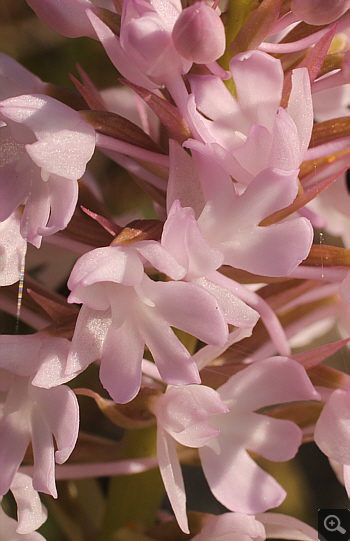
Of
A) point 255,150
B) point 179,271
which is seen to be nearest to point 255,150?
point 255,150

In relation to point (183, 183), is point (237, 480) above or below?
below

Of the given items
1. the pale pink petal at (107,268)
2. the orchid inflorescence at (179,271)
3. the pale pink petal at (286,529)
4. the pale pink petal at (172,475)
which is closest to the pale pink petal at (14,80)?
the orchid inflorescence at (179,271)

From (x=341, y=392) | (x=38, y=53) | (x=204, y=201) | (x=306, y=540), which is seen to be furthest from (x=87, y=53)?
(x=306, y=540)

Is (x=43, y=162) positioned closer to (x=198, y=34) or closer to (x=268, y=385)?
(x=198, y=34)

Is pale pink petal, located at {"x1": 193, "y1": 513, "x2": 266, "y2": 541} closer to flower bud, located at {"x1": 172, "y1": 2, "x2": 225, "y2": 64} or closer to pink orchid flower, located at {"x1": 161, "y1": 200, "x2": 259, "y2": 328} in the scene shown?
pink orchid flower, located at {"x1": 161, "y1": 200, "x2": 259, "y2": 328}

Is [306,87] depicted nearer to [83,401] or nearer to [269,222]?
[269,222]

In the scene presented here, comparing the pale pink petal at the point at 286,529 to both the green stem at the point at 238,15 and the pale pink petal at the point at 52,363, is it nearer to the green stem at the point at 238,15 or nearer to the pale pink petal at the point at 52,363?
the pale pink petal at the point at 52,363

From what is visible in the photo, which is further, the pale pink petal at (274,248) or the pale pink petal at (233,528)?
the pale pink petal at (233,528)
